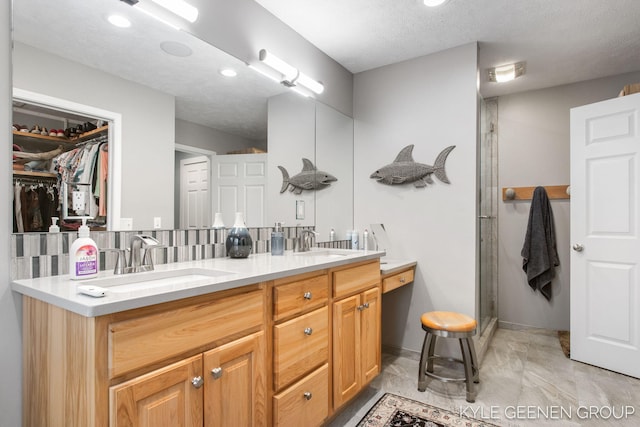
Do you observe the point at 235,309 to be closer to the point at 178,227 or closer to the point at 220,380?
the point at 220,380

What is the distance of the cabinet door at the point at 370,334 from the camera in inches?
78.0

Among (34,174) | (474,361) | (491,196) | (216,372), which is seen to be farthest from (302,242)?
(491,196)

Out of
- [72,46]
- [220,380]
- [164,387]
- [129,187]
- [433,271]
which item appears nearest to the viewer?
[164,387]

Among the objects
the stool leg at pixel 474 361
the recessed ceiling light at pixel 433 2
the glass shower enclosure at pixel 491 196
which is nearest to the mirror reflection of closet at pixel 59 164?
the recessed ceiling light at pixel 433 2

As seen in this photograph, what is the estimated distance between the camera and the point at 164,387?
1.00 meters

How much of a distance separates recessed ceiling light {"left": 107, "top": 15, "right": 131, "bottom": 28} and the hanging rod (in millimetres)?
3407

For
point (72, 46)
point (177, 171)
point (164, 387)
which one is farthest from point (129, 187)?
point (164, 387)

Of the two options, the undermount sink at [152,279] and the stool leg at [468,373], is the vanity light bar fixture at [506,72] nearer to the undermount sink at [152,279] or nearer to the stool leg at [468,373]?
the stool leg at [468,373]

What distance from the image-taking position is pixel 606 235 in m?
2.47

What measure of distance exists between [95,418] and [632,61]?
400 centimetres

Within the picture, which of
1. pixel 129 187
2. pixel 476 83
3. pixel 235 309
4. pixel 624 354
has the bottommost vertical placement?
pixel 624 354

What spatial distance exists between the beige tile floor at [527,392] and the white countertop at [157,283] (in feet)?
3.39

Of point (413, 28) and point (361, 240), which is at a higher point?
point (413, 28)

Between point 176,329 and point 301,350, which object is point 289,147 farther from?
point 176,329
